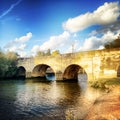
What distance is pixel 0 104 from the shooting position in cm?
1633

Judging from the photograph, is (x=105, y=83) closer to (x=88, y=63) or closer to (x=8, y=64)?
(x=88, y=63)

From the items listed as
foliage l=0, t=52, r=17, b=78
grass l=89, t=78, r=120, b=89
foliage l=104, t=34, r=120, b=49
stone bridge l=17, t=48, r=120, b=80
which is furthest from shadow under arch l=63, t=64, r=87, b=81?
foliage l=0, t=52, r=17, b=78

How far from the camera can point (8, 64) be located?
47.6 meters

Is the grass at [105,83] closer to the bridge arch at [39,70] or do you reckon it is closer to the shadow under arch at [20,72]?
the bridge arch at [39,70]

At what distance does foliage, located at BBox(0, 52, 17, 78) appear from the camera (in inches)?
1826

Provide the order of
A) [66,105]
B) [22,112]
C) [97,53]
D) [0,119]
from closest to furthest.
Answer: [0,119]
[22,112]
[66,105]
[97,53]

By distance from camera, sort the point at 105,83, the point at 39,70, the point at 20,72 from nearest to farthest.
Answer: the point at 105,83, the point at 39,70, the point at 20,72

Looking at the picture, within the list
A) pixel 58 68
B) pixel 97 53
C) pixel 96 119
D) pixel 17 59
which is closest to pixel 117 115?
pixel 96 119

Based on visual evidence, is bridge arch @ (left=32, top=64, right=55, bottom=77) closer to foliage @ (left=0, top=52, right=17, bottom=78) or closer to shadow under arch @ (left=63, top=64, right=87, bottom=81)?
foliage @ (left=0, top=52, right=17, bottom=78)

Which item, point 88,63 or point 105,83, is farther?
point 88,63

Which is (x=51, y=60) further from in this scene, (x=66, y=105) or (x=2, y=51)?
(x=66, y=105)

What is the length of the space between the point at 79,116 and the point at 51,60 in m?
27.2

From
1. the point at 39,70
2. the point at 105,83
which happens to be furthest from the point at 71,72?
the point at 105,83

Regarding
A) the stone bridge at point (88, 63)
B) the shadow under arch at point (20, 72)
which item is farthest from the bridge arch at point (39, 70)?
the shadow under arch at point (20, 72)
